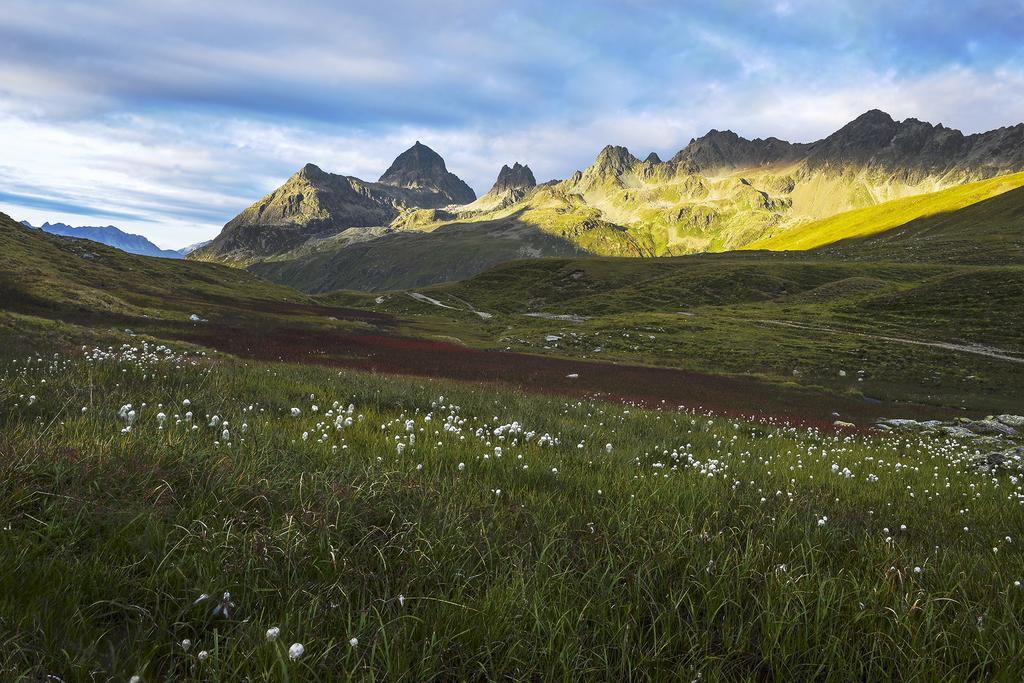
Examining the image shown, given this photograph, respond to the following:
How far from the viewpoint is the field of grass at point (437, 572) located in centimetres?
251

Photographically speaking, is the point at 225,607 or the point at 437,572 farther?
the point at 437,572

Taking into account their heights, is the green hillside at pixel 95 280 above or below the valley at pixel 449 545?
above

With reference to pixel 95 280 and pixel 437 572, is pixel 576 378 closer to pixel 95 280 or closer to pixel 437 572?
pixel 437 572

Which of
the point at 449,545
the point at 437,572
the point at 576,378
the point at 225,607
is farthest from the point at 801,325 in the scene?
the point at 225,607

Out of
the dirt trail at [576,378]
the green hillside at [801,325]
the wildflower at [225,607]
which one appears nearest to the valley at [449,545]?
the wildflower at [225,607]

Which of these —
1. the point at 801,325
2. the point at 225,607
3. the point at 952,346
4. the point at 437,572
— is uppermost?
the point at 225,607

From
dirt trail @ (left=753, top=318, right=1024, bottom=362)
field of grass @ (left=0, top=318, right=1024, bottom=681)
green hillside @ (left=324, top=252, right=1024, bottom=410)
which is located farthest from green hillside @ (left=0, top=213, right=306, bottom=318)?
dirt trail @ (left=753, top=318, right=1024, bottom=362)

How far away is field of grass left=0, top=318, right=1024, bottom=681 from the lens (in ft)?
8.23

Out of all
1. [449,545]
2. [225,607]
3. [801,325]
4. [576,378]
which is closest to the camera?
[225,607]

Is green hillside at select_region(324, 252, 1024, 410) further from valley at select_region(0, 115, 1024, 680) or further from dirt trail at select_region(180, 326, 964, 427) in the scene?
valley at select_region(0, 115, 1024, 680)

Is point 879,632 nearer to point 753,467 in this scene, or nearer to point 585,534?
point 585,534

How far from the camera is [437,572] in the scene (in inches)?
129

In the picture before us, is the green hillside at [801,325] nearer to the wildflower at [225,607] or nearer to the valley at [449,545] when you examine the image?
the valley at [449,545]

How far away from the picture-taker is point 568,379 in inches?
1179
